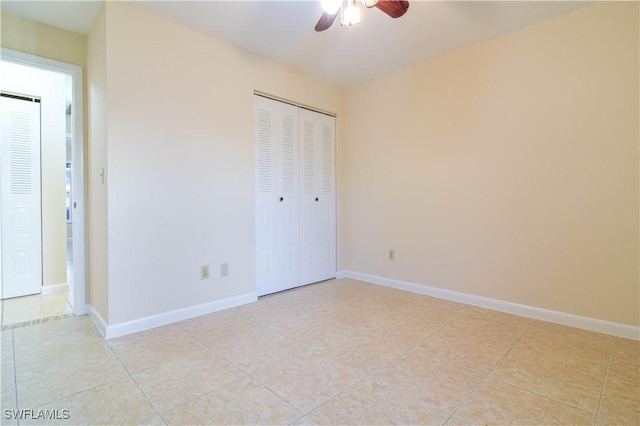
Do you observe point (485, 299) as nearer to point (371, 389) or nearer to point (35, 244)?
point (371, 389)

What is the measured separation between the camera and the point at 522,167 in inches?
104

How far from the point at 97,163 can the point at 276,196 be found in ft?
5.21

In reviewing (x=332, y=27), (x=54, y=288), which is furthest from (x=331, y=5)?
(x=54, y=288)

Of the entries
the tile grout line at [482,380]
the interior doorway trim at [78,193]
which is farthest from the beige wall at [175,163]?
the tile grout line at [482,380]

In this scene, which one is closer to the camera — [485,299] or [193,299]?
[193,299]

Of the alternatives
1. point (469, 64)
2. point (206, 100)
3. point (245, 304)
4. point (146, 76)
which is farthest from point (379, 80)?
point (245, 304)

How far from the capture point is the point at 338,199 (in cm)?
405

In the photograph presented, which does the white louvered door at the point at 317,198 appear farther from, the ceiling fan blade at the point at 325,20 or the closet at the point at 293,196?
the ceiling fan blade at the point at 325,20

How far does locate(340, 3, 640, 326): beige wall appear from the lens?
2240mm

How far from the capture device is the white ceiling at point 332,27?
2275 mm

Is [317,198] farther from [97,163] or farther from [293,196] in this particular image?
[97,163]

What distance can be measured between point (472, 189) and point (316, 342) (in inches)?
79.4

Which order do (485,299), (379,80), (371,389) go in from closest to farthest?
(371,389) → (485,299) → (379,80)

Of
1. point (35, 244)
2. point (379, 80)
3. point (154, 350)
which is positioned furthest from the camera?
point (379, 80)
